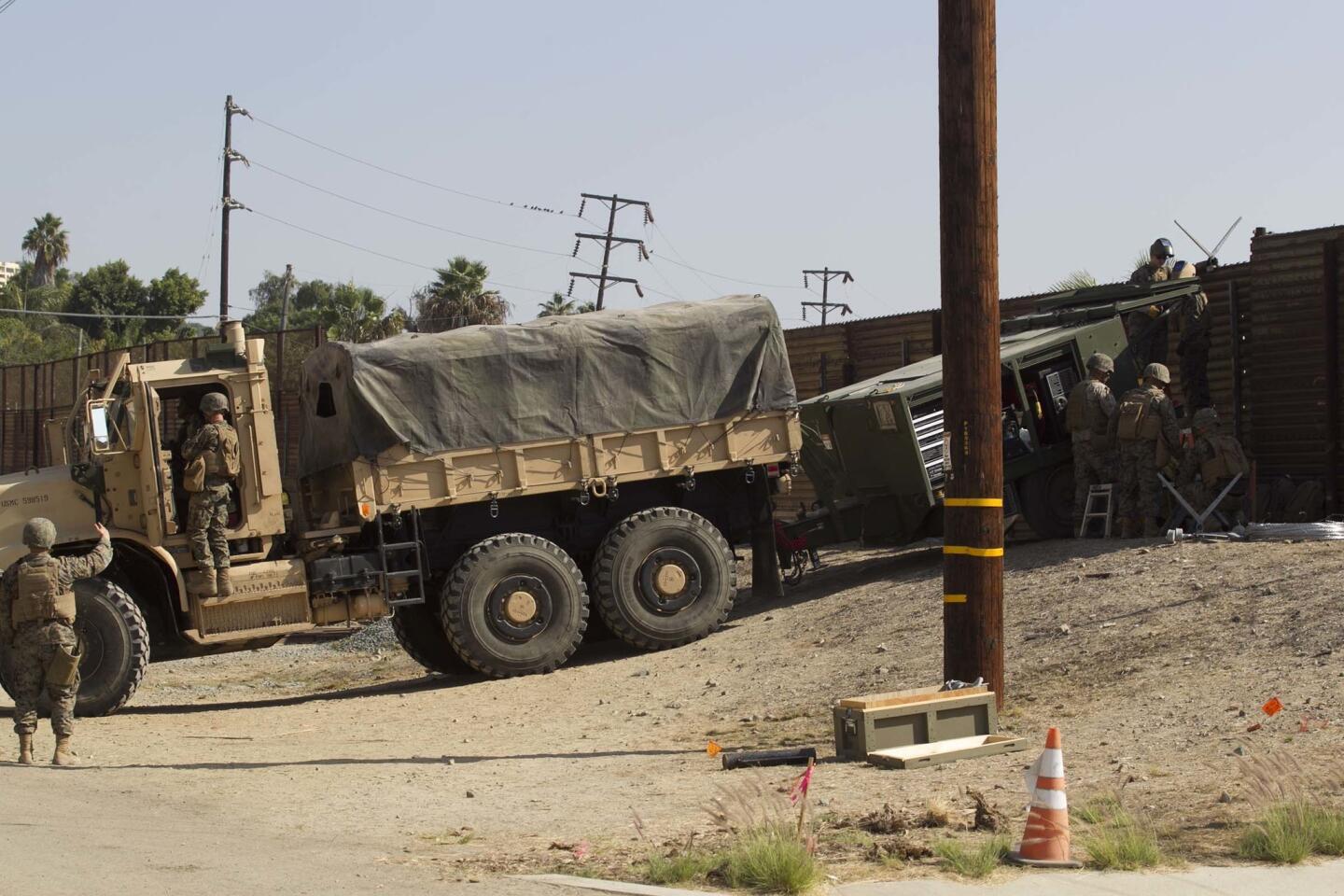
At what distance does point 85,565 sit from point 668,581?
18.9 ft

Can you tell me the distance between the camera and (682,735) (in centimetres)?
1173

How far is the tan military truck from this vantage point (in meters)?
14.0

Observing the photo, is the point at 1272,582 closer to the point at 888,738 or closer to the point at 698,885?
the point at 888,738

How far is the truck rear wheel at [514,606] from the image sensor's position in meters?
14.8

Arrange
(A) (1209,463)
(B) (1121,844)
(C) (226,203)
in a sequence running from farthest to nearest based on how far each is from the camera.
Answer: (C) (226,203)
(A) (1209,463)
(B) (1121,844)

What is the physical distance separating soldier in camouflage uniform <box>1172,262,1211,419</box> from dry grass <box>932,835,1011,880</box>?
10387 millimetres

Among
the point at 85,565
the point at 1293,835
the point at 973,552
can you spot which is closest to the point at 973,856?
the point at 1293,835

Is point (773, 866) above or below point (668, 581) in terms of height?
below

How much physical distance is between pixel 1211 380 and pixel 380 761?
426 inches

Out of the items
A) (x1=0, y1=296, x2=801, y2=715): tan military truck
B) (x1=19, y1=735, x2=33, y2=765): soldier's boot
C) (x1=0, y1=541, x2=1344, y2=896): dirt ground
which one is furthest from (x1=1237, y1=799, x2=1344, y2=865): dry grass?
(x1=0, y1=296, x2=801, y2=715): tan military truck

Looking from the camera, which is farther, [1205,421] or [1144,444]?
[1144,444]

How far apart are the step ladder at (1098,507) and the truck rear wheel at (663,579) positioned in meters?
3.69

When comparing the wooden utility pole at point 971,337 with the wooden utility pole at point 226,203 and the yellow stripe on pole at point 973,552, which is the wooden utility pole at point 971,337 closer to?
the yellow stripe on pole at point 973,552

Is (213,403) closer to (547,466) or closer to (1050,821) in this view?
(547,466)
